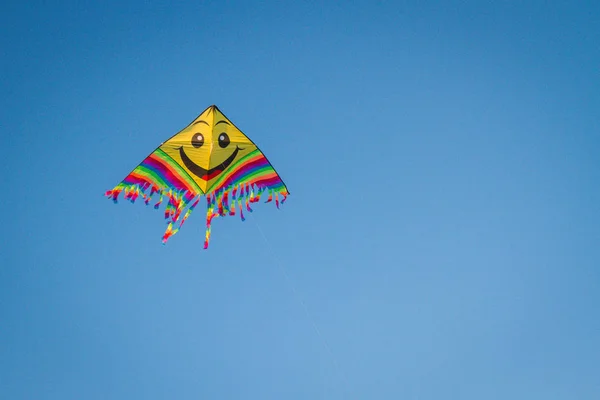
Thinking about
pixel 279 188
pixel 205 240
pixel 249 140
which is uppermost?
pixel 249 140

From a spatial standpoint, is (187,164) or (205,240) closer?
(205,240)

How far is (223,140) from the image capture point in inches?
268

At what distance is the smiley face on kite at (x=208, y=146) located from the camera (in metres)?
6.70

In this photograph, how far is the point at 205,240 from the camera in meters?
6.31

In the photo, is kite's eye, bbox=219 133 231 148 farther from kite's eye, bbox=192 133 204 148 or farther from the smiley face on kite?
kite's eye, bbox=192 133 204 148

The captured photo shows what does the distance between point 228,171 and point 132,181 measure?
1.22 m

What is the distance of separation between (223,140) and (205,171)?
18.7 inches

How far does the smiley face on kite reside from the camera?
22.0 feet

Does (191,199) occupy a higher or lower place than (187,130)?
lower

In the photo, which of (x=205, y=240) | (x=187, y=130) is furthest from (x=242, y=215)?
(x=187, y=130)

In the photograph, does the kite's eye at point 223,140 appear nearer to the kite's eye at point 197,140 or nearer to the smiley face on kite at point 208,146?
the smiley face on kite at point 208,146

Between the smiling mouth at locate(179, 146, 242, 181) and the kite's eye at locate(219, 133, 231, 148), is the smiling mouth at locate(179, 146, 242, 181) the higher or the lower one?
the lower one

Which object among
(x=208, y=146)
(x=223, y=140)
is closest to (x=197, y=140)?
(x=208, y=146)

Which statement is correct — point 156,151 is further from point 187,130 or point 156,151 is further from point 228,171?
point 228,171
